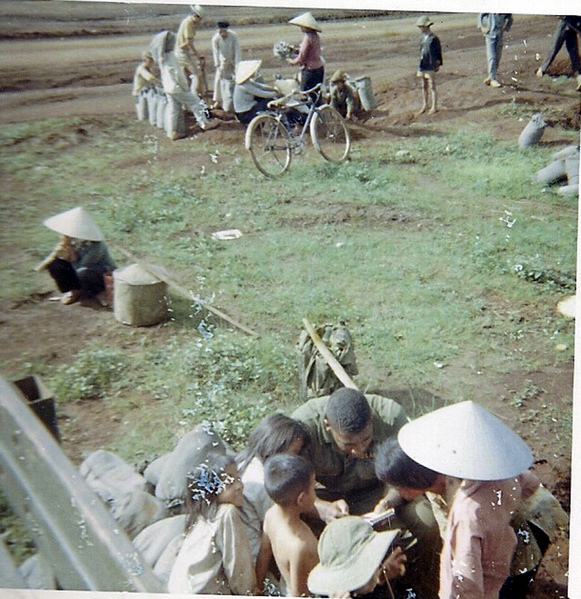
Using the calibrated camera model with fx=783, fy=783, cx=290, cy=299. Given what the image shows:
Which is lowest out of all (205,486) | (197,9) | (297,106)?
(205,486)

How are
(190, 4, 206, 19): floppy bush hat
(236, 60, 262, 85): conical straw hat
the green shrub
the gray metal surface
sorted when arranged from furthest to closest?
(236, 60, 262, 85): conical straw hat → (190, 4, 206, 19): floppy bush hat → the green shrub → the gray metal surface

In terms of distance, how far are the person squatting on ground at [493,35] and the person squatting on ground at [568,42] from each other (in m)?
0.19

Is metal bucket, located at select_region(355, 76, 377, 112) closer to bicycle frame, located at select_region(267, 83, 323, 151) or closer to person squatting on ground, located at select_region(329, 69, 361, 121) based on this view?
person squatting on ground, located at select_region(329, 69, 361, 121)

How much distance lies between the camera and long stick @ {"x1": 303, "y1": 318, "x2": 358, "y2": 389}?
313 cm

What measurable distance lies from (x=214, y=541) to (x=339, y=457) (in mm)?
573

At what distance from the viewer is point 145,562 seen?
296cm

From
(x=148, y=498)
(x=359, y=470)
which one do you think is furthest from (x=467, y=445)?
(x=148, y=498)

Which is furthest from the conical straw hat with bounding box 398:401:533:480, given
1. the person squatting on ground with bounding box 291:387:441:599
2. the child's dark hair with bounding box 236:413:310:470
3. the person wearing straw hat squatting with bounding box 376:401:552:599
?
the child's dark hair with bounding box 236:413:310:470

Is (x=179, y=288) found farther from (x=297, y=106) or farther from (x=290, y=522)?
(x=290, y=522)

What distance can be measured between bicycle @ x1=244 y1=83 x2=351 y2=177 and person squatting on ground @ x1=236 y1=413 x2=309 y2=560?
1.06m

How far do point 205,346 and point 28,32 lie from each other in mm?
1458

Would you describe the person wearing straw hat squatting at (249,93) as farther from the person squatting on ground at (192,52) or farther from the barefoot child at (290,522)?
the barefoot child at (290,522)

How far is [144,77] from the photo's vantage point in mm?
3234

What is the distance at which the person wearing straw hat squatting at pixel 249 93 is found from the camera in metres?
3.32
